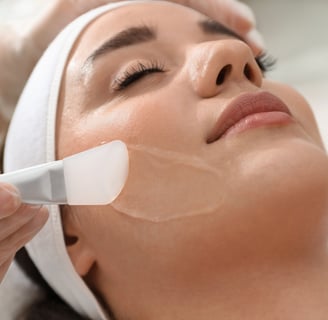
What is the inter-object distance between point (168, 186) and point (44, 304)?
17.3 inches

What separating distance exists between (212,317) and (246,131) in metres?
0.28

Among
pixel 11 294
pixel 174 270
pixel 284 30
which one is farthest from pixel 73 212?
pixel 284 30

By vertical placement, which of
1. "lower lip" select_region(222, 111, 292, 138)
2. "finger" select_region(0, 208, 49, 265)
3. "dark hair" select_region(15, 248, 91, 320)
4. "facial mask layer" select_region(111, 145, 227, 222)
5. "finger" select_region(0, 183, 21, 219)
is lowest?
"dark hair" select_region(15, 248, 91, 320)

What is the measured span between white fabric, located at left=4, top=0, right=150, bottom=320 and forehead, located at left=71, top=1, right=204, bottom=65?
0.09ft

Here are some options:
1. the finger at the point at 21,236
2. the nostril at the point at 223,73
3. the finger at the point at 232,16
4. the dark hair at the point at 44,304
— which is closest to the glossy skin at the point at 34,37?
the finger at the point at 232,16

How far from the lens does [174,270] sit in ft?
3.04

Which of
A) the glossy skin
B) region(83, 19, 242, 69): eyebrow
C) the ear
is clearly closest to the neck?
the ear

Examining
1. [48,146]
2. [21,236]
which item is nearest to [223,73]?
[48,146]

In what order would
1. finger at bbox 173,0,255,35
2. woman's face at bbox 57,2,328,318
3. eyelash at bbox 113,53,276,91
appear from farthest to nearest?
finger at bbox 173,0,255,35
eyelash at bbox 113,53,276,91
woman's face at bbox 57,2,328,318

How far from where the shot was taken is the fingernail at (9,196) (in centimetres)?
67

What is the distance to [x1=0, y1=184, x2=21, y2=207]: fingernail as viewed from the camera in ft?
2.19

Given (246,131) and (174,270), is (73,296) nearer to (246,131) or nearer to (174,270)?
(174,270)

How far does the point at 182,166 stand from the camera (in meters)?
0.90

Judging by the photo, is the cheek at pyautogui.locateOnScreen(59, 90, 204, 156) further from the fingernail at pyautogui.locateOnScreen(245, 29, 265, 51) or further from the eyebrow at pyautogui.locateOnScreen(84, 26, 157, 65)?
Answer: the fingernail at pyautogui.locateOnScreen(245, 29, 265, 51)
